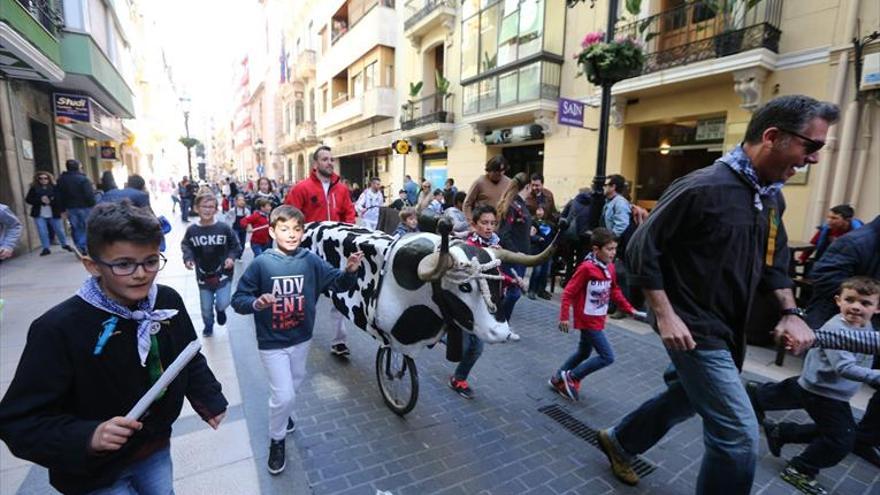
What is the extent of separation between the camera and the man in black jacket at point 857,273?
9.95 ft

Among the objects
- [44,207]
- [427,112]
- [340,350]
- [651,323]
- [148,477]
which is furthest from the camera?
[427,112]

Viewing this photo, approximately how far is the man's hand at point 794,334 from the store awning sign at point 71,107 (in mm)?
15042

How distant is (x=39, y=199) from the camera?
30.3 ft

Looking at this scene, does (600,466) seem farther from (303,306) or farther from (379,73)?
(379,73)

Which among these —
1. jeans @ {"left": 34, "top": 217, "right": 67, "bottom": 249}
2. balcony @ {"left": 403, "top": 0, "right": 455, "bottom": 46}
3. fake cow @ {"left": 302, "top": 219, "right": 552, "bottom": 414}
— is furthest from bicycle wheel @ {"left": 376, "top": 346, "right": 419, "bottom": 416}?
balcony @ {"left": 403, "top": 0, "right": 455, "bottom": 46}

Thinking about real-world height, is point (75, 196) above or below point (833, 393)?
above

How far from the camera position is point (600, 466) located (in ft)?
9.64

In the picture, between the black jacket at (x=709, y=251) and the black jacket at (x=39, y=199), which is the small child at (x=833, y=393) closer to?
the black jacket at (x=709, y=251)

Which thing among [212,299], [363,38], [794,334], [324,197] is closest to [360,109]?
[363,38]

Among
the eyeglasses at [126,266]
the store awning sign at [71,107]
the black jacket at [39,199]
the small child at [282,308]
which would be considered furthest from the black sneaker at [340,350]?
the store awning sign at [71,107]

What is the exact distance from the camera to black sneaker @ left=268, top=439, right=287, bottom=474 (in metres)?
2.74

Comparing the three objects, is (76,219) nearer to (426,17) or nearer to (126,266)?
(126,266)

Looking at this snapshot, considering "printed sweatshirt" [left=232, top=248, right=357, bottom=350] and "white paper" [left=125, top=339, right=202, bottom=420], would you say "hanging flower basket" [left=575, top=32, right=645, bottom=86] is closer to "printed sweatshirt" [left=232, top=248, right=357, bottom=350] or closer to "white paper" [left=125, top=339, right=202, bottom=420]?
"printed sweatshirt" [left=232, top=248, right=357, bottom=350]

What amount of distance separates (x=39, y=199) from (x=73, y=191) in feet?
3.03
